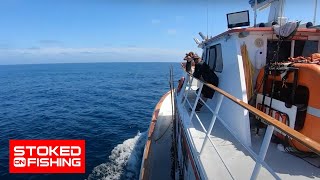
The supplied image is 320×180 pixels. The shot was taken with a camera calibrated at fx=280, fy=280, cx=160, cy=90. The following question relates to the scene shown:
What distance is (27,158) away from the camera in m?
11.8

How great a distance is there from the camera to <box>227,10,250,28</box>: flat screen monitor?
7.41m

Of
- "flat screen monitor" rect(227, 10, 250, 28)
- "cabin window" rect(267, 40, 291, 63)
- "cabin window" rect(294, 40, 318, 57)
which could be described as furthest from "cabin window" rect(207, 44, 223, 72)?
"cabin window" rect(294, 40, 318, 57)

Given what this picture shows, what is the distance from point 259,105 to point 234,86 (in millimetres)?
667

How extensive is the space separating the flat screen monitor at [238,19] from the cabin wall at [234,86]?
542 millimetres

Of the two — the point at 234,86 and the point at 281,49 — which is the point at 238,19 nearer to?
the point at 281,49

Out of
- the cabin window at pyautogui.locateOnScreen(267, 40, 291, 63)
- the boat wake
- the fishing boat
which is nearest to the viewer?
the fishing boat

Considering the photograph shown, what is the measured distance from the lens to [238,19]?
24.6ft

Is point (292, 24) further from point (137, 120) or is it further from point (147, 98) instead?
point (147, 98)

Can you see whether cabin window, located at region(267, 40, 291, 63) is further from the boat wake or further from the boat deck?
the boat wake

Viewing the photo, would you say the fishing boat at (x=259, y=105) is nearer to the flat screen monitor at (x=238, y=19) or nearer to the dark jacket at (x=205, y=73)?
the flat screen monitor at (x=238, y=19)

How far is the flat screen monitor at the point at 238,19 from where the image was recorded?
741 centimetres

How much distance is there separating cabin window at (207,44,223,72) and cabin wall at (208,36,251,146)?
505 millimetres

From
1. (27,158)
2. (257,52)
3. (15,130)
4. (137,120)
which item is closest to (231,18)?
(257,52)

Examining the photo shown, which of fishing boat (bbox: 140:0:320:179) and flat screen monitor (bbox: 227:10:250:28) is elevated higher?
flat screen monitor (bbox: 227:10:250:28)
